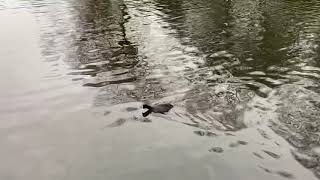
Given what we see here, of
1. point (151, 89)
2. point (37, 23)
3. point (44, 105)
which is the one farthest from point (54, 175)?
point (37, 23)

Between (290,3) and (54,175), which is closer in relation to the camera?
(54,175)

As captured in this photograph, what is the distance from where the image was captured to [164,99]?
41.5 ft

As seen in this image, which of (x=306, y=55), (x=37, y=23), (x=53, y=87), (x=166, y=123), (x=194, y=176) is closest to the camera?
(x=194, y=176)

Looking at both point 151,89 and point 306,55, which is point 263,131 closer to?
point 151,89

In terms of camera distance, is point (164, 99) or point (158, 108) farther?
point (164, 99)

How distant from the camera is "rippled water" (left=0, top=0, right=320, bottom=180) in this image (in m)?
9.49

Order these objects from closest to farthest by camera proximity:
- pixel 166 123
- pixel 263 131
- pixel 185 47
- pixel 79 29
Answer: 1. pixel 263 131
2. pixel 166 123
3. pixel 185 47
4. pixel 79 29

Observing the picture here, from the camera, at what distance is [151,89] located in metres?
13.6

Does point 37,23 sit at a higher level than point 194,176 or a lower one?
lower

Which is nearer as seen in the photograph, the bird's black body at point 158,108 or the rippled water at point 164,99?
the rippled water at point 164,99

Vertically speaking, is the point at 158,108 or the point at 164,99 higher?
the point at 158,108

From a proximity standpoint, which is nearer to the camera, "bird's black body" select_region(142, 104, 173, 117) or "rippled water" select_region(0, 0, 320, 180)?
"rippled water" select_region(0, 0, 320, 180)

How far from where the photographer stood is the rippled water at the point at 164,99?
31.1ft

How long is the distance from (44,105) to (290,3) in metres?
19.0
